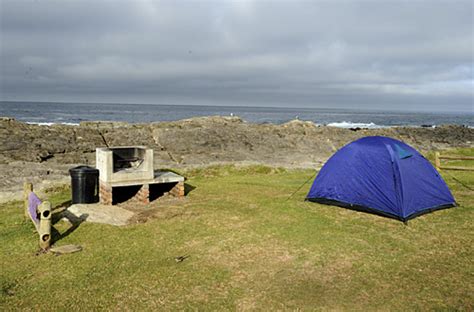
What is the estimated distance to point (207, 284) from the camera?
631 centimetres

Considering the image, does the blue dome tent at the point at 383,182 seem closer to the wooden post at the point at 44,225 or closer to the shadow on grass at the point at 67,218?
the shadow on grass at the point at 67,218

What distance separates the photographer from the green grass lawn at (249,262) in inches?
229

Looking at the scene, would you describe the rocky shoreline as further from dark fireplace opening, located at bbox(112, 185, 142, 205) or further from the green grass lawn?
the green grass lawn

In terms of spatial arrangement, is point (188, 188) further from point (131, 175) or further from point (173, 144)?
point (173, 144)

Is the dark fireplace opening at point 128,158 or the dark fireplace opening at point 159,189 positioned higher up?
the dark fireplace opening at point 128,158

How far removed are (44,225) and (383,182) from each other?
8476mm

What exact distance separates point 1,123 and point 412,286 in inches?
970

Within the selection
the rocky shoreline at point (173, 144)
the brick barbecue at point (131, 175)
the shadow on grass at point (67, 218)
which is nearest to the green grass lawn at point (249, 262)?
the shadow on grass at point (67, 218)

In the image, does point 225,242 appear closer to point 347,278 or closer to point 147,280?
point 147,280

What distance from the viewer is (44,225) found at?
7.67 m

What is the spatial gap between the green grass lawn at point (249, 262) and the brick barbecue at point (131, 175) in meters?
1.09

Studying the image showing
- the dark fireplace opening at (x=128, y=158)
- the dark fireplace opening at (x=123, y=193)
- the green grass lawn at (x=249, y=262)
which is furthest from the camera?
the dark fireplace opening at (x=128, y=158)

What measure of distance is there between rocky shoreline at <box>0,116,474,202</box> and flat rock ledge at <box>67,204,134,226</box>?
403 centimetres

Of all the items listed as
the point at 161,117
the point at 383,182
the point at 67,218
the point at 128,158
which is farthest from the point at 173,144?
the point at 161,117
